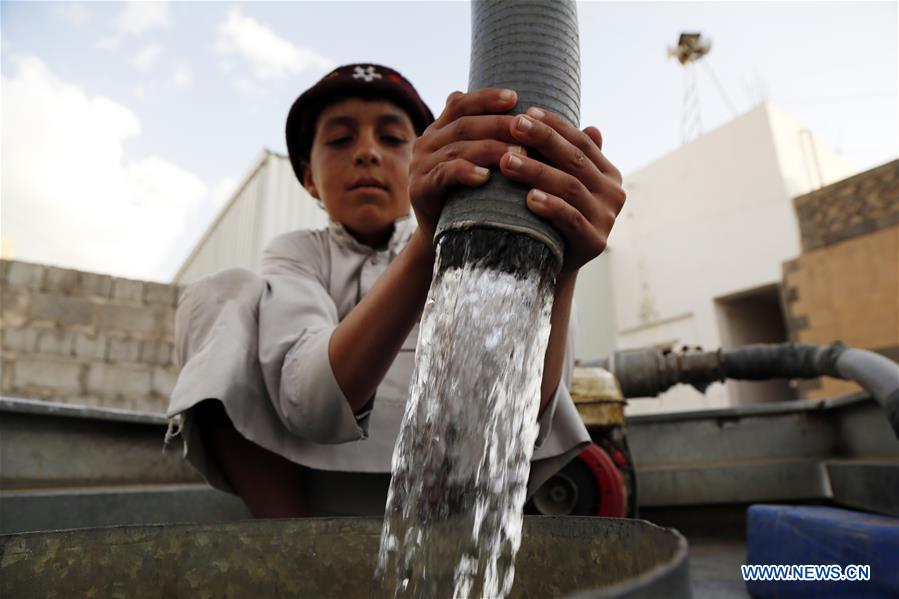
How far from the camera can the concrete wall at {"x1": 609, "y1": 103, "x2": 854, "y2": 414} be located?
680 centimetres

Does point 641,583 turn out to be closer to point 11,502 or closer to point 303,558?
point 303,558

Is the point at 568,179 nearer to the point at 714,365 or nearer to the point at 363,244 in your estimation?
the point at 363,244

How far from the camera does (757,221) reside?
6832 millimetres

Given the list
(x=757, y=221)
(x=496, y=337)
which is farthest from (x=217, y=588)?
(x=757, y=221)

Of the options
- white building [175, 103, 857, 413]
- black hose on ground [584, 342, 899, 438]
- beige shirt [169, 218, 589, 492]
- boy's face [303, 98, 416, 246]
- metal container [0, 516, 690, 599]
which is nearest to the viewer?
metal container [0, 516, 690, 599]

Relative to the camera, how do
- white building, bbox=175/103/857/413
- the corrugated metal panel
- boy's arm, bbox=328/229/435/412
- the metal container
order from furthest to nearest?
white building, bbox=175/103/857/413
the corrugated metal panel
boy's arm, bbox=328/229/435/412
the metal container

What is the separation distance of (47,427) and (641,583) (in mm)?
1555

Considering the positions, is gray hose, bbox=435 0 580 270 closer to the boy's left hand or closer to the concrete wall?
the boy's left hand

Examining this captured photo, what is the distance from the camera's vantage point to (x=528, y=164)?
0.55 m

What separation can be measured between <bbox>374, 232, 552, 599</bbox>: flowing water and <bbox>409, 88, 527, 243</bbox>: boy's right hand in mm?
60

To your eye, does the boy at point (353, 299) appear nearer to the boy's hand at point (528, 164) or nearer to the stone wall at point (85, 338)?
the boy's hand at point (528, 164)

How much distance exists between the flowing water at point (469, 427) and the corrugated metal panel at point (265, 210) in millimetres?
4300

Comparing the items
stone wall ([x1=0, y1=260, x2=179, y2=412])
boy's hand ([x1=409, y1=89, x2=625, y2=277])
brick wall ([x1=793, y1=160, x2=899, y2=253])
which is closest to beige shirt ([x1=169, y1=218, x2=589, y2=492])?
boy's hand ([x1=409, y1=89, x2=625, y2=277])

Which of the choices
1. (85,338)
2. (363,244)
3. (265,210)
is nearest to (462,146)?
(363,244)
